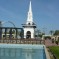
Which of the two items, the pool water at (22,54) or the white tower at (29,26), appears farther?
the white tower at (29,26)

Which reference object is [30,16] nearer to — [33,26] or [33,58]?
[33,26]

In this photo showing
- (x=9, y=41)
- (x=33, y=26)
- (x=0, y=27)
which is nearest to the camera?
(x=9, y=41)

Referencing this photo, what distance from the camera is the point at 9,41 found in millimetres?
41562

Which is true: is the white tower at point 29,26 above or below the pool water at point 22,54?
above

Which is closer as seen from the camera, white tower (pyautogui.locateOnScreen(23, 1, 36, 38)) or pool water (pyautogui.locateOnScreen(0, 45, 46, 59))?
pool water (pyautogui.locateOnScreen(0, 45, 46, 59))

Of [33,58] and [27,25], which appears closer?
[33,58]

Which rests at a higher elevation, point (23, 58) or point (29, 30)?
point (29, 30)

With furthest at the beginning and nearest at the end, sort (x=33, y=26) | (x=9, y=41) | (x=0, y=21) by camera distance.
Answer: (x=33, y=26) < (x=0, y=21) < (x=9, y=41)

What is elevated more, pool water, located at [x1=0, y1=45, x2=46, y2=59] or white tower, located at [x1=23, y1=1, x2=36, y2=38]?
white tower, located at [x1=23, y1=1, x2=36, y2=38]

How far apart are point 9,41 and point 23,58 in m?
23.8

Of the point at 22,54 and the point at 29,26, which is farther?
the point at 29,26

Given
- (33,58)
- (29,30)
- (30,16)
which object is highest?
(30,16)

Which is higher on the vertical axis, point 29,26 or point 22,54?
point 29,26

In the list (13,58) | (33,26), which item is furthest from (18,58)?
(33,26)
